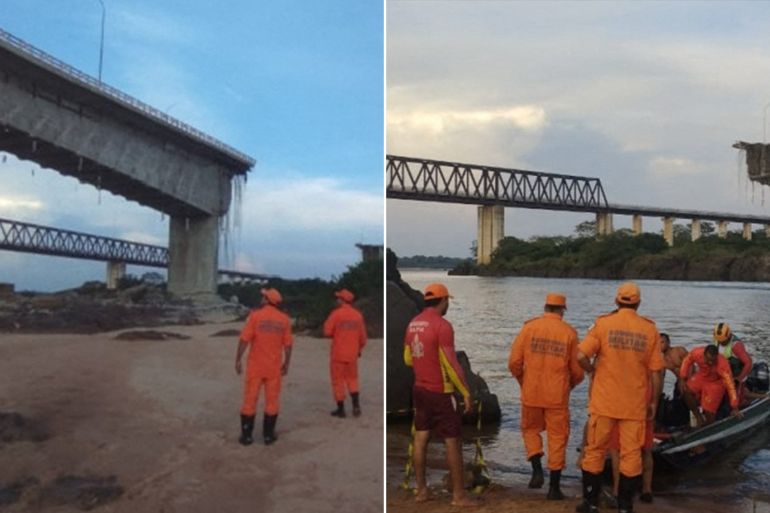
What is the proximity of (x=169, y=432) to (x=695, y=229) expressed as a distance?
9.50 ft

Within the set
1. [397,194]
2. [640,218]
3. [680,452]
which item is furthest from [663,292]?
[397,194]

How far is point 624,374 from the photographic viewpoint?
9.90ft

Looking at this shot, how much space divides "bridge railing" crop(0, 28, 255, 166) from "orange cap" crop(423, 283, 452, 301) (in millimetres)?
1131

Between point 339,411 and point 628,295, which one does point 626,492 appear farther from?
point 339,411

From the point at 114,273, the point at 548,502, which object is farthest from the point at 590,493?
the point at 114,273

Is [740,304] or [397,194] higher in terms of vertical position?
[397,194]

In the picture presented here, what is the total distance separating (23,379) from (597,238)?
267 cm

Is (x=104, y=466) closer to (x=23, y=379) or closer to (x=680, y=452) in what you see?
(x=23, y=379)

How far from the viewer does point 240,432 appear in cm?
208

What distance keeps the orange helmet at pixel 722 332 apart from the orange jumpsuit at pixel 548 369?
5.27 ft

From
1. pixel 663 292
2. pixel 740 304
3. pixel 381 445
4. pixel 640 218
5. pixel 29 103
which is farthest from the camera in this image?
pixel 740 304

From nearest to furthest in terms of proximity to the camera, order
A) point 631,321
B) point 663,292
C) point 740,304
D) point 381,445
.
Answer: point 381,445 → point 631,321 → point 663,292 → point 740,304

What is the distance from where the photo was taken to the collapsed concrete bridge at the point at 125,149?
195 cm

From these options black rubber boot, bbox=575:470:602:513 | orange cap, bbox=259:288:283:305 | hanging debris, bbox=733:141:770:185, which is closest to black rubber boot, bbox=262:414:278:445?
orange cap, bbox=259:288:283:305
